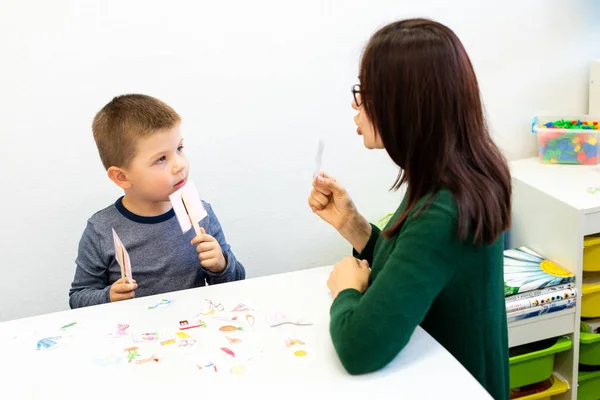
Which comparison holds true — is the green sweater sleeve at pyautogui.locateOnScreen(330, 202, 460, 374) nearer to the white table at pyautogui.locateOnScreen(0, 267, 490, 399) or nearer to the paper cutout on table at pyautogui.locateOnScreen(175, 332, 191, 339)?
the white table at pyautogui.locateOnScreen(0, 267, 490, 399)

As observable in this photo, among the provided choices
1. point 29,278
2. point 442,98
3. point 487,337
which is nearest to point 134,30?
point 29,278

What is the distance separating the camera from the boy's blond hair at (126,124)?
4.86 ft

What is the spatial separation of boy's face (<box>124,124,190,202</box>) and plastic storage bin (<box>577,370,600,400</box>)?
138cm

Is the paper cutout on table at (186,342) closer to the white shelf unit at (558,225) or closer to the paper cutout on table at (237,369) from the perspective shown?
the paper cutout on table at (237,369)

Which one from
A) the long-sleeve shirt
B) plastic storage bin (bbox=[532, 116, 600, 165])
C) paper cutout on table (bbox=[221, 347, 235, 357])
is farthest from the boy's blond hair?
plastic storage bin (bbox=[532, 116, 600, 165])

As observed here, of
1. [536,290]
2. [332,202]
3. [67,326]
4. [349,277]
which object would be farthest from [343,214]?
[536,290]

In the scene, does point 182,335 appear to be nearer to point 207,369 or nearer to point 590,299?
point 207,369

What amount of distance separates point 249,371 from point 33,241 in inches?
46.2

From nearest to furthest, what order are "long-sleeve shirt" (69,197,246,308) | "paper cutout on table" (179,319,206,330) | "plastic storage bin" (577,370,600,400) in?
"paper cutout on table" (179,319,206,330), "long-sleeve shirt" (69,197,246,308), "plastic storage bin" (577,370,600,400)

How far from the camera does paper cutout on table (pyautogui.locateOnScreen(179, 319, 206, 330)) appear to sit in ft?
3.85

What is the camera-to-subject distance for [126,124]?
1.49m

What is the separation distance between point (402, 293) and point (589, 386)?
4.62 feet

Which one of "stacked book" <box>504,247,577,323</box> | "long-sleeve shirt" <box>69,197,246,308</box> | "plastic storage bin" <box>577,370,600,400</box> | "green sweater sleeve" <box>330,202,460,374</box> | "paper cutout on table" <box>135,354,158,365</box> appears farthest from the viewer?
"plastic storage bin" <box>577,370,600,400</box>

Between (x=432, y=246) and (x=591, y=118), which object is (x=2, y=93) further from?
(x=591, y=118)
